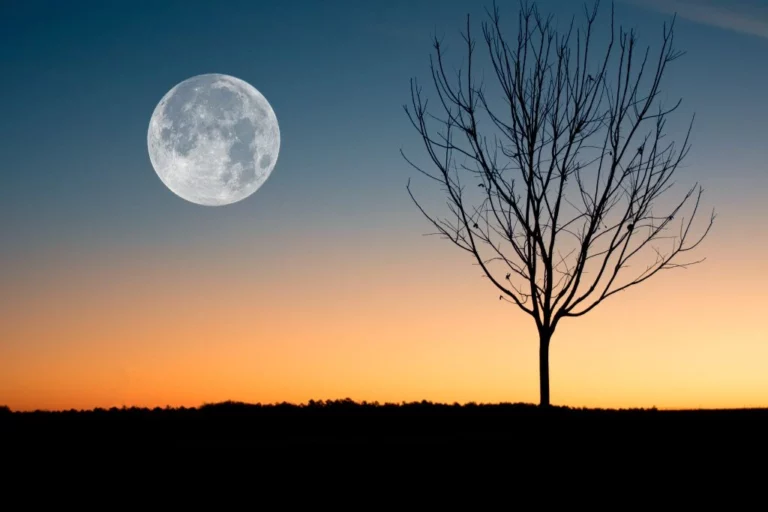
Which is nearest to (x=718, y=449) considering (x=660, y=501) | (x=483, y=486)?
(x=660, y=501)

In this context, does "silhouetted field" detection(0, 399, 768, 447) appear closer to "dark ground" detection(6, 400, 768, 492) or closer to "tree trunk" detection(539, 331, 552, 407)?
"dark ground" detection(6, 400, 768, 492)

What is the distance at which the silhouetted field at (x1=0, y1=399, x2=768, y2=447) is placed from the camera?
400 inches

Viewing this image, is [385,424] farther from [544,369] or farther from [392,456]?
[544,369]

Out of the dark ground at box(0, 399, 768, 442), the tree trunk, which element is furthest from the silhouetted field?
the tree trunk

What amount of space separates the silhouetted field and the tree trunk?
0.68 feet

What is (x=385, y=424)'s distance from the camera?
1144 cm

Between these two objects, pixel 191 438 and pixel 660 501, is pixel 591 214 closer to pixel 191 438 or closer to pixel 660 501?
pixel 660 501

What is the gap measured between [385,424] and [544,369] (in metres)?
2.89

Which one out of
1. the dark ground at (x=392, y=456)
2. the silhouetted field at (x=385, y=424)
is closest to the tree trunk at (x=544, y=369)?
the silhouetted field at (x=385, y=424)

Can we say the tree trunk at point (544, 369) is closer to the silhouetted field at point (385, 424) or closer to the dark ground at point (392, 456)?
the silhouetted field at point (385, 424)

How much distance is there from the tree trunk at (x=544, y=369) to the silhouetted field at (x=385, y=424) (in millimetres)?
209

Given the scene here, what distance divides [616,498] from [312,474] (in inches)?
118

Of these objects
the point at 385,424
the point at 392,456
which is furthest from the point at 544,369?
the point at 392,456

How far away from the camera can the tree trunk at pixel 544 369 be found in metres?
12.6
